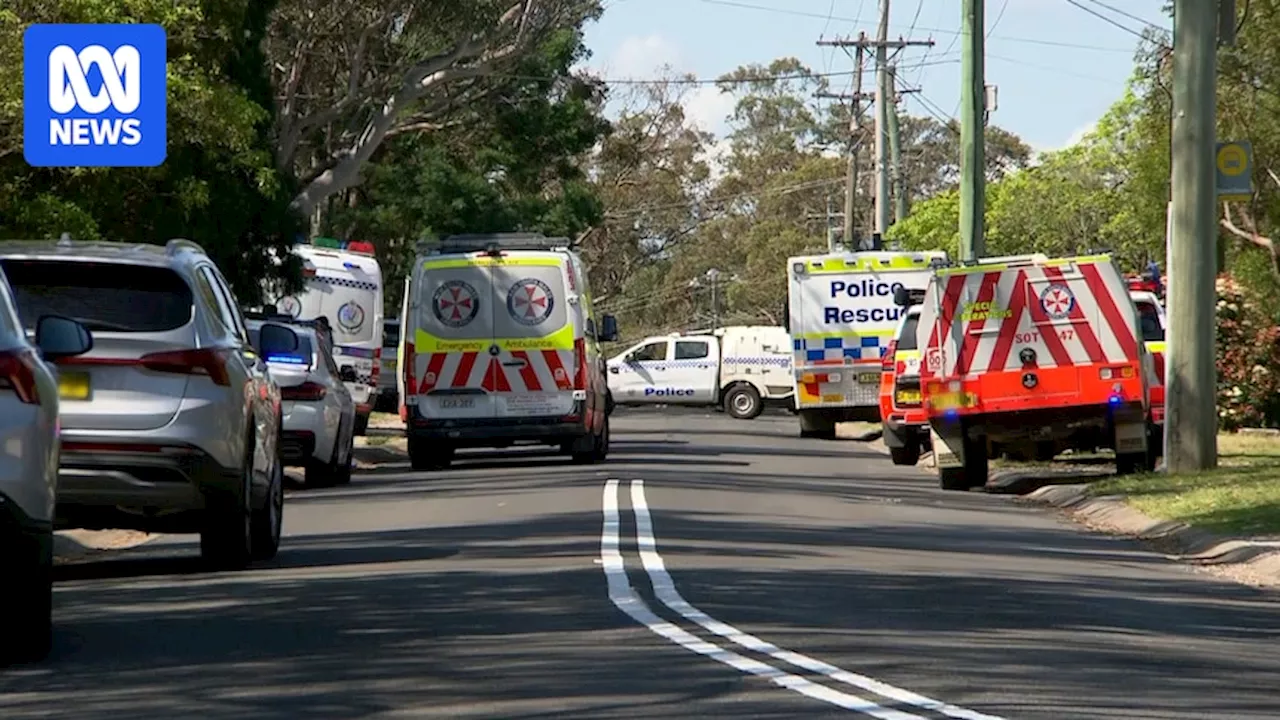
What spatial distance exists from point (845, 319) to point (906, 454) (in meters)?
7.77

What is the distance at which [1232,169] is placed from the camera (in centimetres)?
2436

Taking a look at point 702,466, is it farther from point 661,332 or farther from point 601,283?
point 661,332

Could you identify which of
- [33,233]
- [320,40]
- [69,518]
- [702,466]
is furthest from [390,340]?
[69,518]

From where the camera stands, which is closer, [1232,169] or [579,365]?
[1232,169]

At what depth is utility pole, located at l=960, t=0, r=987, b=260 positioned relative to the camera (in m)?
34.2

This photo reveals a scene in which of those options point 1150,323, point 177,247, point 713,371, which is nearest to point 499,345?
point 1150,323

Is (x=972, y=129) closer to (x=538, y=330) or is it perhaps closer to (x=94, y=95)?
(x=538, y=330)

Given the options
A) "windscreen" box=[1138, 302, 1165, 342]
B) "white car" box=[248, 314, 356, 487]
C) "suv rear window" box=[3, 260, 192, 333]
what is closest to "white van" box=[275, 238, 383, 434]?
"white car" box=[248, 314, 356, 487]

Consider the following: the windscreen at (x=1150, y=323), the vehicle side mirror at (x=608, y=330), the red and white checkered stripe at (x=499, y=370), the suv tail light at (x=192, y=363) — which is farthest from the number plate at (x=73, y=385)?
the vehicle side mirror at (x=608, y=330)

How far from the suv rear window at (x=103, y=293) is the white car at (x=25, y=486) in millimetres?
3301

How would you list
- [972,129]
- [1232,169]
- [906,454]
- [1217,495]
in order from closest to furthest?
[1217,495], [1232,169], [906,454], [972,129]

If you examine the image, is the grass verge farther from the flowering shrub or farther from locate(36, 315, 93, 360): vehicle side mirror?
the flowering shrub

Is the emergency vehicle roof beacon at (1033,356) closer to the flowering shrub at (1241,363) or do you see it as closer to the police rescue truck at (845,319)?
the flowering shrub at (1241,363)

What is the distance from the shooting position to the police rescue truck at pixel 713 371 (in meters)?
53.1
